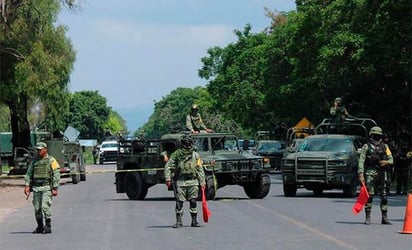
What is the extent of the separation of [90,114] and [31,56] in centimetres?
11183

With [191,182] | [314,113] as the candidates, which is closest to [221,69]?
[314,113]

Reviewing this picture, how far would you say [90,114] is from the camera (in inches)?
5797

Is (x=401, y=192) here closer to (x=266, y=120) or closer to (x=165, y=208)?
(x=165, y=208)

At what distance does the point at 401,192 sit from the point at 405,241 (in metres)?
15.8

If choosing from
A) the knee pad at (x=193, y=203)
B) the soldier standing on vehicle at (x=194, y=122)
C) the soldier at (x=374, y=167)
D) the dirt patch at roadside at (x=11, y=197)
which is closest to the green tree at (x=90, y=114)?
the dirt patch at roadside at (x=11, y=197)

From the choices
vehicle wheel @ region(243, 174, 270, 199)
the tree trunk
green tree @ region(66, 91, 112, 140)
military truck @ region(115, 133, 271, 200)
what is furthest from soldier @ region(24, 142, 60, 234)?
green tree @ region(66, 91, 112, 140)

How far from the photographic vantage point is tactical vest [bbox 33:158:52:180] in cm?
1638

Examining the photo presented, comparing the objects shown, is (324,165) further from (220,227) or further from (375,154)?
(220,227)

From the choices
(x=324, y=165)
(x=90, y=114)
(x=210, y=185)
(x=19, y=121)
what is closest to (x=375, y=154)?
(x=210, y=185)

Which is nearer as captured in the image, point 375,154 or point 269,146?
point 375,154

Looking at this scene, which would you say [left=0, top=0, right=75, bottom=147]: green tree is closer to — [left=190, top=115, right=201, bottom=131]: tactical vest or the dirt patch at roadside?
the dirt patch at roadside

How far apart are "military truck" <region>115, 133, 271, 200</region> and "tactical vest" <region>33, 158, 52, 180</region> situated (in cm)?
774

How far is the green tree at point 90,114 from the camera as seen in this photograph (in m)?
144

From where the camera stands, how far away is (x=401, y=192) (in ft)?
96.2
